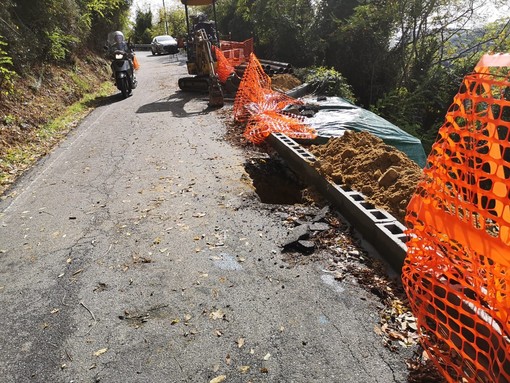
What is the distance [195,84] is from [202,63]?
89 centimetres

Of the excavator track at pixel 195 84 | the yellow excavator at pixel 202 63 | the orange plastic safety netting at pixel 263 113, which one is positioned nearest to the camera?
the orange plastic safety netting at pixel 263 113

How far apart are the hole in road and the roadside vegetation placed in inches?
233

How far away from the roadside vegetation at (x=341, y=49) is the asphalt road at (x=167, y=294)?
5390 millimetres

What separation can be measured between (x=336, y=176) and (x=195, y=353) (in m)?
3.02

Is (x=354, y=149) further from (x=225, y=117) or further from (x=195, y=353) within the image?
(x=225, y=117)

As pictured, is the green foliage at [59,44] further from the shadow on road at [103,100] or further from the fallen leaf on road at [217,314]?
the fallen leaf on road at [217,314]

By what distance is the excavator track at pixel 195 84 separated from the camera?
13248 mm

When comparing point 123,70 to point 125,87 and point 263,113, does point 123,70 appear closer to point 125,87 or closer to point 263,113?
point 125,87

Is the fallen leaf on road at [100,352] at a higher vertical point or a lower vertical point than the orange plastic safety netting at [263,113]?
lower

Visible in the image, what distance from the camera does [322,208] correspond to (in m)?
4.75

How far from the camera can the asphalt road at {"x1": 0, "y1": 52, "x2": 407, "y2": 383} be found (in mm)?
2648

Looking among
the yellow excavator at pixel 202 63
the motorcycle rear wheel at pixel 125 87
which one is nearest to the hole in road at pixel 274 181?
the yellow excavator at pixel 202 63

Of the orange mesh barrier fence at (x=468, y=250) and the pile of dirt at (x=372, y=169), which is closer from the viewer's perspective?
the orange mesh barrier fence at (x=468, y=250)

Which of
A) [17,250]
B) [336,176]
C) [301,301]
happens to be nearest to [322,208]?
[336,176]
